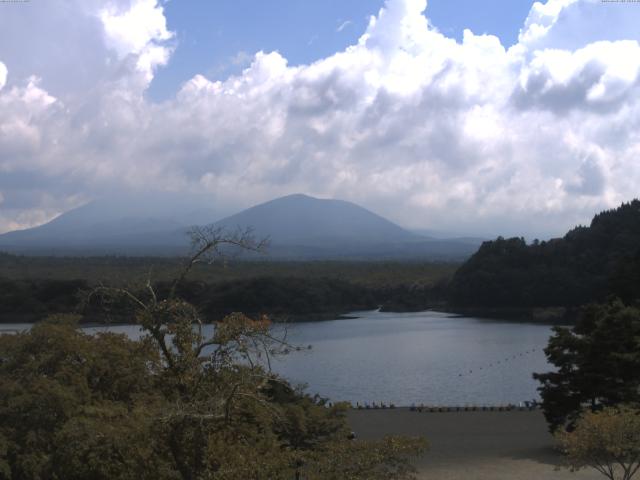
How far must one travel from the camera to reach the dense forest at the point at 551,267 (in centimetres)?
4997

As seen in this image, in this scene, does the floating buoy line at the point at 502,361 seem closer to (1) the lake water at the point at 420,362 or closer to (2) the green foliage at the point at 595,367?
(1) the lake water at the point at 420,362

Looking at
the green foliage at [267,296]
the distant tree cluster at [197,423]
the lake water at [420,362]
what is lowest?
the lake water at [420,362]

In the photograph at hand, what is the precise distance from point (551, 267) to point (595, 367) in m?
40.2

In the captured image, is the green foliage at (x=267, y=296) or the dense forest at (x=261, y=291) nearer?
the green foliage at (x=267, y=296)

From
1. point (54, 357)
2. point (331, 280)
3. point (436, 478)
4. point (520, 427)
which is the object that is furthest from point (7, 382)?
point (331, 280)

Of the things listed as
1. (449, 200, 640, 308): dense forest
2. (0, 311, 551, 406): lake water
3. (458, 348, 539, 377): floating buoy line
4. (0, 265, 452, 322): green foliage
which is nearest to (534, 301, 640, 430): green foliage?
(0, 311, 551, 406): lake water

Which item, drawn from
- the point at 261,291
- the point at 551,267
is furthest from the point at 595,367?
the point at 551,267

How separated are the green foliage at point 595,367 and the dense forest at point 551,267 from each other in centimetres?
3378

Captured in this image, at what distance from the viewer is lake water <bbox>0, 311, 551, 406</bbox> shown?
78.4 ft

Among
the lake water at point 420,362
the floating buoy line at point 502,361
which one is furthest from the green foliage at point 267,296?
the floating buoy line at point 502,361

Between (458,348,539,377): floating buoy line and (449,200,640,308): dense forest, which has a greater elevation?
(449,200,640,308): dense forest

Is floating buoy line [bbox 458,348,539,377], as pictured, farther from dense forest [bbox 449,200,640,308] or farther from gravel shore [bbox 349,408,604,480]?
dense forest [bbox 449,200,640,308]

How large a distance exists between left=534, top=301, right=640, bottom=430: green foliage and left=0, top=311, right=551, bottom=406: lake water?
6.56 metres

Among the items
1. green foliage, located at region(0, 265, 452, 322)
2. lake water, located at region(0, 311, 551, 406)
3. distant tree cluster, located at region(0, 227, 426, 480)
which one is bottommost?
lake water, located at region(0, 311, 551, 406)
